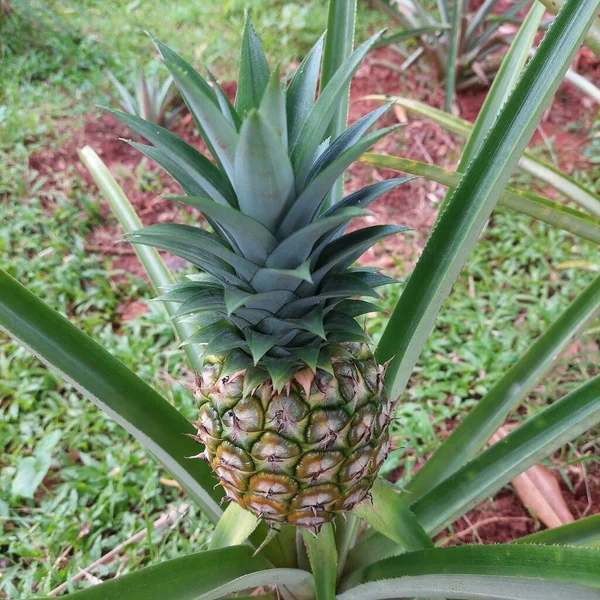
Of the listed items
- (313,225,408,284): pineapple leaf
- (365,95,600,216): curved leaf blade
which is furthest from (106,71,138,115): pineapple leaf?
(313,225,408,284): pineapple leaf

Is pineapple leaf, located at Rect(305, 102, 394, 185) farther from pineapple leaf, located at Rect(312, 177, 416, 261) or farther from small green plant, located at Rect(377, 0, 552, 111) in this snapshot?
small green plant, located at Rect(377, 0, 552, 111)

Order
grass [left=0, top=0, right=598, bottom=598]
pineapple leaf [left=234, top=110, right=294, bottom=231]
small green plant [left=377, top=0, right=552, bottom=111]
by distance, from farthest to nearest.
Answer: small green plant [left=377, top=0, right=552, bottom=111], grass [left=0, top=0, right=598, bottom=598], pineapple leaf [left=234, top=110, right=294, bottom=231]

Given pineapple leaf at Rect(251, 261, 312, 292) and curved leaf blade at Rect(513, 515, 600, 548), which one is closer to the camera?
pineapple leaf at Rect(251, 261, 312, 292)

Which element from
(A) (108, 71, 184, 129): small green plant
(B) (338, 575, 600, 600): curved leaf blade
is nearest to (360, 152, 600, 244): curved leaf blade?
(B) (338, 575, 600, 600): curved leaf blade

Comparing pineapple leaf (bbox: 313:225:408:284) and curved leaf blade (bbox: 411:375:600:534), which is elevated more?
pineapple leaf (bbox: 313:225:408:284)

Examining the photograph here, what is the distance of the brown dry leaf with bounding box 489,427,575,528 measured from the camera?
1294 millimetres

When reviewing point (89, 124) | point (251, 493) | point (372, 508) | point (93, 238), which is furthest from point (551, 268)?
point (89, 124)

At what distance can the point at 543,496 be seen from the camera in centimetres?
133

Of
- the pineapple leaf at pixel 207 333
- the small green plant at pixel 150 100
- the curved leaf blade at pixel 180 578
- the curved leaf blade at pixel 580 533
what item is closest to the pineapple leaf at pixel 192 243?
the pineapple leaf at pixel 207 333

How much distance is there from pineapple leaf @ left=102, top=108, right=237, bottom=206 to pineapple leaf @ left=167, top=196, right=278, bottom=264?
0.12ft

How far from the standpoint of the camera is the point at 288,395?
0.76 m

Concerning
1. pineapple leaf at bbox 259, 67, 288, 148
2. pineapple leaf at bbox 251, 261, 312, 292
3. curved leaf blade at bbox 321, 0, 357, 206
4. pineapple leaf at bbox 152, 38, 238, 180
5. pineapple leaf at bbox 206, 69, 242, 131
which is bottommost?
pineapple leaf at bbox 251, 261, 312, 292

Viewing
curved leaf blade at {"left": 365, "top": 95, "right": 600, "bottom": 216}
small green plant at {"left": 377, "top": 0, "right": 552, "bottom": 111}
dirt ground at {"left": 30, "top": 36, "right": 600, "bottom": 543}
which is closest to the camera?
curved leaf blade at {"left": 365, "top": 95, "right": 600, "bottom": 216}

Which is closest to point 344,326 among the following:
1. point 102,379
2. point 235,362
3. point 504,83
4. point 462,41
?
point 235,362
